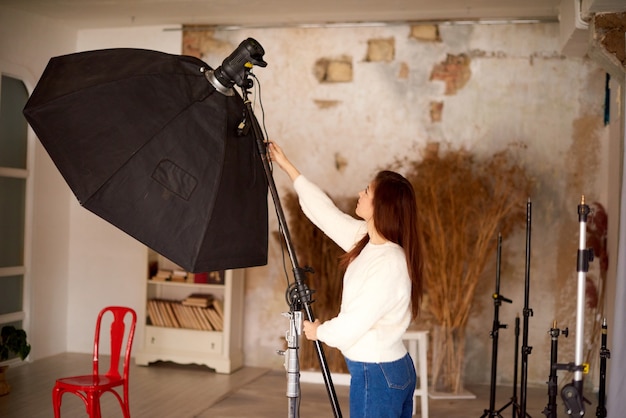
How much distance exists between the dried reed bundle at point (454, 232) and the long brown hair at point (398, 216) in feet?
10.3

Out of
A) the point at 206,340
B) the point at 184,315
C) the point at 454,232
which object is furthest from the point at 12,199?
the point at 454,232

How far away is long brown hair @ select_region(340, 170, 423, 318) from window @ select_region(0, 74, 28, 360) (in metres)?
4.61

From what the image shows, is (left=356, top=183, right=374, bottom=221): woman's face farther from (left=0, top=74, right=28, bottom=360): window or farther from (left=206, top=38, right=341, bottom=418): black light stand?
(left=0, top=74, right=28, bottom=360): window

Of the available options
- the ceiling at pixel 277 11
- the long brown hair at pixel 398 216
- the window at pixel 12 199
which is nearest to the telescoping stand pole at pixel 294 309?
the long brown hair at pixel 398 216

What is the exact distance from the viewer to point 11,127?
21.2 feet

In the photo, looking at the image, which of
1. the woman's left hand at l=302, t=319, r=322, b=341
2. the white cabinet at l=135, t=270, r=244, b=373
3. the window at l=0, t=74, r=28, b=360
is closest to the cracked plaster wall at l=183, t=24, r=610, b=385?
the white cabinet at l=135, t=270, r=244, b=373

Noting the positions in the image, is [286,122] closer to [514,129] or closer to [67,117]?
[514,129]

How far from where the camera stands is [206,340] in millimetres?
6559

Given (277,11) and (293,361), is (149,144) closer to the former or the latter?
(293,361)

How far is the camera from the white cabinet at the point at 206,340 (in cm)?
650

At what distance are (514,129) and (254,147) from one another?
441cm

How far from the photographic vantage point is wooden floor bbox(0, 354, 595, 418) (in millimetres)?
5133

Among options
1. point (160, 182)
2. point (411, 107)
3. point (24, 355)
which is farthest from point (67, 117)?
point (411, 107)

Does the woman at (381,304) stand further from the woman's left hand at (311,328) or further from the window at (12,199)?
the window at (12,199)
